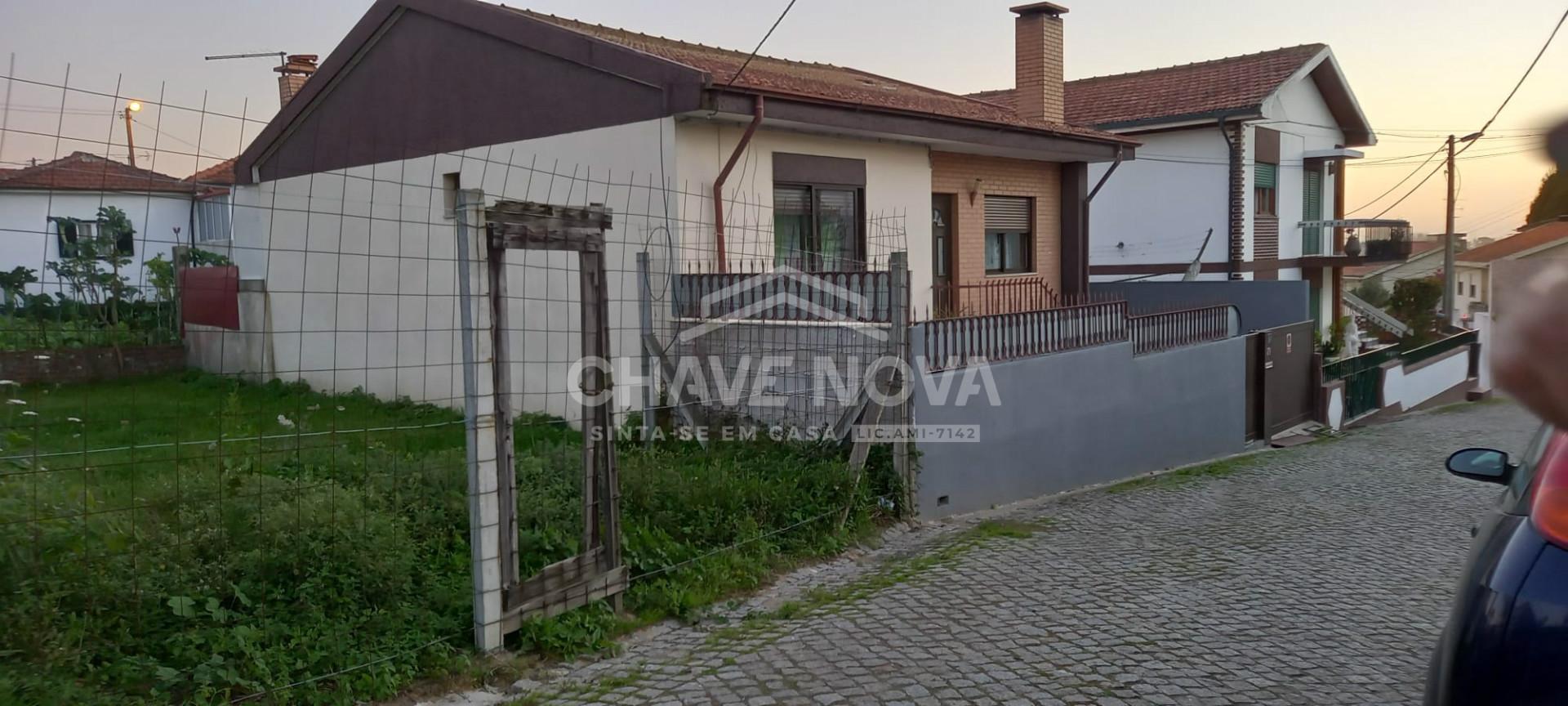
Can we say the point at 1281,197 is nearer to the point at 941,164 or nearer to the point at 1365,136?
the point at 1365,136

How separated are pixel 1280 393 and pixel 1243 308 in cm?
215

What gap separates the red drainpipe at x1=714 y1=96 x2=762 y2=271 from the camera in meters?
9.75

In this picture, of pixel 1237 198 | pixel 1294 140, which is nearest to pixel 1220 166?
pixel 1237 198

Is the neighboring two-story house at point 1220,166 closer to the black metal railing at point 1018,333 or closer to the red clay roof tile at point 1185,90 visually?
the red clay roof tile at point 1185,90

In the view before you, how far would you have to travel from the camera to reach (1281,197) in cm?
2492

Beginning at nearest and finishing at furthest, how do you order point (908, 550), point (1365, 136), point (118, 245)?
1. point (118, 245)
2. point (908, 550)
3. point (1365, 136)

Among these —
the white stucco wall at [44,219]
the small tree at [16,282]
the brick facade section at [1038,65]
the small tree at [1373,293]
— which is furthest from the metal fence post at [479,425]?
the small tree at [1373,293]

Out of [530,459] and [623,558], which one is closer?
[623,558]

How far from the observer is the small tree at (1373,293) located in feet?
127

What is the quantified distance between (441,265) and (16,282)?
6830 mm

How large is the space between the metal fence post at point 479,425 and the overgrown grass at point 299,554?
0.20 m

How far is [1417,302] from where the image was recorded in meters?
36.8

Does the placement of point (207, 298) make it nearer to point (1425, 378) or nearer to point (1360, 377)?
point (1360, 377)

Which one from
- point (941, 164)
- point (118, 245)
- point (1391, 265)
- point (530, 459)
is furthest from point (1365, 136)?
point (118, 245)
